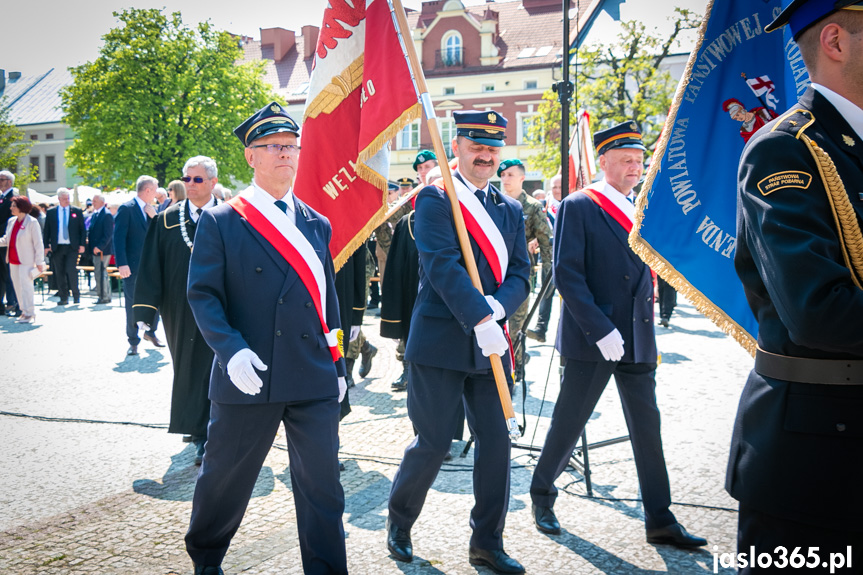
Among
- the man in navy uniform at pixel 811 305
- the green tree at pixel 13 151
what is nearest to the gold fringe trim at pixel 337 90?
the man in navy uniform at pixel 811 305

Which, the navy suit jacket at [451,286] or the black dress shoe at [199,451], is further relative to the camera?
the black dress shoe at [199,451]

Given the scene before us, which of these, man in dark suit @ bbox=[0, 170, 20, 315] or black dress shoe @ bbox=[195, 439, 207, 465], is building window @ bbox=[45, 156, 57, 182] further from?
black dress shoe @ bbox=[195, 439, 207, 465]

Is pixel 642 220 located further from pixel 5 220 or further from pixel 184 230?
pixel 5 220

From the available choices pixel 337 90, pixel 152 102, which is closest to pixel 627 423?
pixel 337 90

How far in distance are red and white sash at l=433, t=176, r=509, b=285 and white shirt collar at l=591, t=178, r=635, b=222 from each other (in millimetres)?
719

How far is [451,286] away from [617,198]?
3.98ft

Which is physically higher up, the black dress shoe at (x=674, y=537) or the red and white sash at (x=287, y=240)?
the red and white sash at (x=287, y=240)

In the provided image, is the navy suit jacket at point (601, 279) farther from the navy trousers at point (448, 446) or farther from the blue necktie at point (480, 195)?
the navy trousers at point (448, 446)

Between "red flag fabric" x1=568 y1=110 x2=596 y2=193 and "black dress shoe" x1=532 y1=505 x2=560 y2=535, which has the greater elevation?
"red flag fabric" x1=568 y1=110 x2=596 y2=193

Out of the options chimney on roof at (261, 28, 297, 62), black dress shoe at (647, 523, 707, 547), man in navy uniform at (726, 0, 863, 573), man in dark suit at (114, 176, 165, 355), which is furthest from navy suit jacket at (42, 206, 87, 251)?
chimney on roof at (261, 28, 297, 62)

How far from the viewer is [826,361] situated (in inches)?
86.3

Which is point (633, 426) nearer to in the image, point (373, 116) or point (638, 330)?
point (638, 330)

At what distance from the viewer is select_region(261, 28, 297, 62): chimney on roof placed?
54.9m

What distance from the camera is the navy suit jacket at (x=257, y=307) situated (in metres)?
3.51
